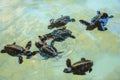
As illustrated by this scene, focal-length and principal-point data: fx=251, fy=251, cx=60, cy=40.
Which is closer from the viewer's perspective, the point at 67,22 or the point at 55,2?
the point at 67,22

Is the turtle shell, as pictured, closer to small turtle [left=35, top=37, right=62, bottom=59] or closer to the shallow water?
the shallow water

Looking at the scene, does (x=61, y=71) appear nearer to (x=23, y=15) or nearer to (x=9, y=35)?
(x=9, y=35)

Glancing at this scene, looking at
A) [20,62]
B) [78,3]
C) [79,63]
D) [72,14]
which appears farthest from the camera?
[78,3]

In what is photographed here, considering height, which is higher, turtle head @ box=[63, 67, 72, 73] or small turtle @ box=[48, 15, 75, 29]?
small turtle @ box=[48, 15, 75, 29]

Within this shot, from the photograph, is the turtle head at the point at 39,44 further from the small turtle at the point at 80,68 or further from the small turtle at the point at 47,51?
the small turtle at the point at 80,68

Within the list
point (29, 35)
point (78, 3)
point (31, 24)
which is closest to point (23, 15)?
point (31, 24)

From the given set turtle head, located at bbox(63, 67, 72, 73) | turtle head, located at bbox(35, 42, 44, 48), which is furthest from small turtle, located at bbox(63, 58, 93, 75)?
turtle head, located at bbox(35, 42, 44, 48)

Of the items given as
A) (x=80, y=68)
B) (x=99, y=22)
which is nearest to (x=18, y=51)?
(x=80, y=68)
